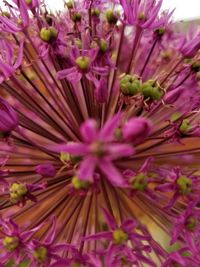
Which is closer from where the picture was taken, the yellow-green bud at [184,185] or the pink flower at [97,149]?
the pink flower at [97,149]

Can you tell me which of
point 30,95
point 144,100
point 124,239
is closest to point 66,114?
point 30,95

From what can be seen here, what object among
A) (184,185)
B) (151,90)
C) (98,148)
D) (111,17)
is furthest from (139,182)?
(111,17)

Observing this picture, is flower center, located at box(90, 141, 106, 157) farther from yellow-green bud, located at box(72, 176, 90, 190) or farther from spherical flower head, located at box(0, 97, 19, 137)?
spherical flower head, located at box(0, 97, 19, 137)

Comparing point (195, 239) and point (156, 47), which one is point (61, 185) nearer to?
point (195, 239)

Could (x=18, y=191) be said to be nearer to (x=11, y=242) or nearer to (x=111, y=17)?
(x=11, y=242)

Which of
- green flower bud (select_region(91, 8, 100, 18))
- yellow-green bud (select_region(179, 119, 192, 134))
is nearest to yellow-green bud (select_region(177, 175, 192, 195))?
yellow-green bud (select_region(179, 119, 192, 134))

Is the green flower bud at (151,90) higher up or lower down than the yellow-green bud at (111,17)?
lower down

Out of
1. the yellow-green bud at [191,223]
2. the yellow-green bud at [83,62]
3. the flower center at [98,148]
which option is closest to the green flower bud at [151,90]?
the yellow-green bud at [83,62]

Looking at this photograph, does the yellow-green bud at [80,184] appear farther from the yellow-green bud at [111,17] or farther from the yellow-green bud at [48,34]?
the yellow-green bud at [111,17]
